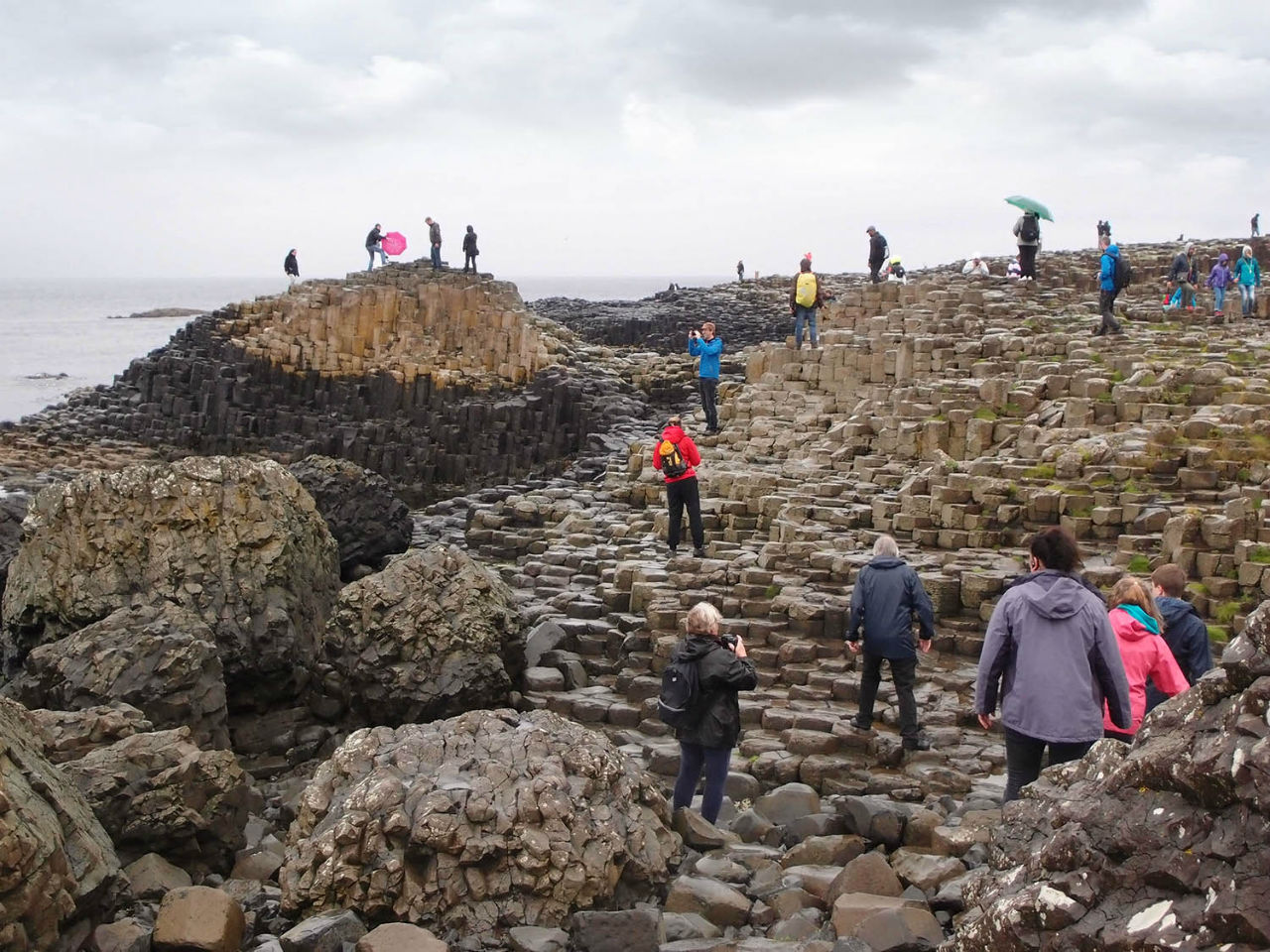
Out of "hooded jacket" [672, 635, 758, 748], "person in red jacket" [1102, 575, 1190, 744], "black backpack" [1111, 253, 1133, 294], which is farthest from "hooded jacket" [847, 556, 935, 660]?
"black backpack" [1111, 253, 1133, 294]

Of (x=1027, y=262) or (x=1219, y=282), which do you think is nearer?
(x=1219, y=282)

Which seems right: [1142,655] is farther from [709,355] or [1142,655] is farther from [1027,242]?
[1027,242]

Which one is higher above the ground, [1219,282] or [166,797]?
[1219,282]

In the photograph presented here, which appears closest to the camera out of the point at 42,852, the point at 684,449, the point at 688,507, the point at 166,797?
the point at 42,852

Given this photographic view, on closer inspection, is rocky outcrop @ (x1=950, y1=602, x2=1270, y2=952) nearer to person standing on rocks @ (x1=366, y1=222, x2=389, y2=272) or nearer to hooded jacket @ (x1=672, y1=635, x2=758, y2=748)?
hooded jacket @ (x1=672, y1=635, x2=758, y2=748)

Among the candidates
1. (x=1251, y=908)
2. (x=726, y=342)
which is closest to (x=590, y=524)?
(x=1251, y=908)

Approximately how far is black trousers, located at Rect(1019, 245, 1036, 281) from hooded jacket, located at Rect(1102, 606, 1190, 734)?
24724 millimetres

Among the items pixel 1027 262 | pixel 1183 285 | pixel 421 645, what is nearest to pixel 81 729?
pixel 421 645

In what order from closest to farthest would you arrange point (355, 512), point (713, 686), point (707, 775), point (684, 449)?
1. point (713, 686)
2. point (707, 775)
3. point (684, 449)
4. point (355, 512)

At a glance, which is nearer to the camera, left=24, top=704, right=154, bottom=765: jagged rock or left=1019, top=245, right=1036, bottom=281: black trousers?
left=24, top=704, right=154, bottom=765: jagged rock

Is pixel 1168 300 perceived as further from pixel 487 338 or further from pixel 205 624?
pixel 205 624

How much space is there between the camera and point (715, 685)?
8.19 m

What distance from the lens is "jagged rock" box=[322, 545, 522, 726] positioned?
12.8m

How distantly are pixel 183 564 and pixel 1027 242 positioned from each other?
22437 millimetres
